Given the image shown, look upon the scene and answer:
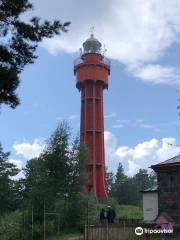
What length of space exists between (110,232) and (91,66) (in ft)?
139

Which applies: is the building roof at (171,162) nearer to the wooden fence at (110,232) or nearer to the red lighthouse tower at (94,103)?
the wooden fence at (110,232)

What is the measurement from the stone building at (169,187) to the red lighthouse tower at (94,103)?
95.3ft

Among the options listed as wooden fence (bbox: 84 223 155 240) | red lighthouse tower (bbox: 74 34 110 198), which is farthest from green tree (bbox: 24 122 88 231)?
red lighthouse tower (bbox: 74 34 110 198)

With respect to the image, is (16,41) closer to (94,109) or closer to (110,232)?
(110,232)

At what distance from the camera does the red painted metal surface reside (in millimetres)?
73700

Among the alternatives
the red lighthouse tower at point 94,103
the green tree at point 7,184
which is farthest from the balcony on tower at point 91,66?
the green tree at point 7,184

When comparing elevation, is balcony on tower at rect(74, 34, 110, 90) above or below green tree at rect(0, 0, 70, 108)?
above

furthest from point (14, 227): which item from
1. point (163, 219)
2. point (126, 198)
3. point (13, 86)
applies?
point (126, 198)

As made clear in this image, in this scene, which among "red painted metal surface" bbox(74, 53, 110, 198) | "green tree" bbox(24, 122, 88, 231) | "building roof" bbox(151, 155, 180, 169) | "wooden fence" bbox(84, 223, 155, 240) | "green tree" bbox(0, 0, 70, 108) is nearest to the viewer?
"green tree" bbox(0, 0, 70, 108)

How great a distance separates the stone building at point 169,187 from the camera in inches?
1652

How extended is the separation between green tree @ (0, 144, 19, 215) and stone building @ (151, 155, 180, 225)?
31.1 metres

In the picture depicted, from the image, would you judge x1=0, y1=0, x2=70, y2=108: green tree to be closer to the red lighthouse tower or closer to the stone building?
the stone building

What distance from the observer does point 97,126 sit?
74.6 metres

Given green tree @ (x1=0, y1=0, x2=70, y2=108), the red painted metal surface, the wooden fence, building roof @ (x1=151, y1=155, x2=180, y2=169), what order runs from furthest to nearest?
the red painted metal surface, building roof @ (x1=151, y1=155, x2=180, y2=169), the wooden fence, green tree @ (x1=0, y1=0, x2=70, y2=108)
